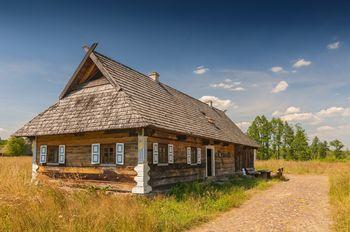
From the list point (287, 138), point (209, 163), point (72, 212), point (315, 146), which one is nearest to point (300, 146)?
point (287, 138)

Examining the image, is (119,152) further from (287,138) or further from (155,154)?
(287,138)

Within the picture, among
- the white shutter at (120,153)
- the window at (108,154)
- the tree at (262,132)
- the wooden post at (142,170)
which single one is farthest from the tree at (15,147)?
the wooden post at (142,170)

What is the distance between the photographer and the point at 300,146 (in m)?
57.6

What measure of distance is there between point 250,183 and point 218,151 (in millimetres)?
2747

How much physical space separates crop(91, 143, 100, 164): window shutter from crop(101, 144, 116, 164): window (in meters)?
0.18

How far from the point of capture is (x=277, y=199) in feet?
44.0

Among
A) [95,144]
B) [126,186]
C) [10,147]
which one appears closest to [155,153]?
[126,186]

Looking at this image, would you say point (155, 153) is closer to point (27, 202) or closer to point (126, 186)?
point (126, 186)

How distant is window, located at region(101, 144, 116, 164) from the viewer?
41.7ft

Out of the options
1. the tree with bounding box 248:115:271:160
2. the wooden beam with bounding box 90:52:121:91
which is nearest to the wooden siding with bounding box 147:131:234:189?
the wooden beam with bounding box 90:52:121:91

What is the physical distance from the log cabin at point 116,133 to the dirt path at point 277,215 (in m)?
3.64

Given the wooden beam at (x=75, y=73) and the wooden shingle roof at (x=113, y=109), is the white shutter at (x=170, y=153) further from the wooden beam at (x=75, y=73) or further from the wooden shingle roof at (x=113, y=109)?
the wooden beam at (x=75, y=73)

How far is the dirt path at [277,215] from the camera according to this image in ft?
27.8

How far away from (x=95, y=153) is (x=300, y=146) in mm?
52275
